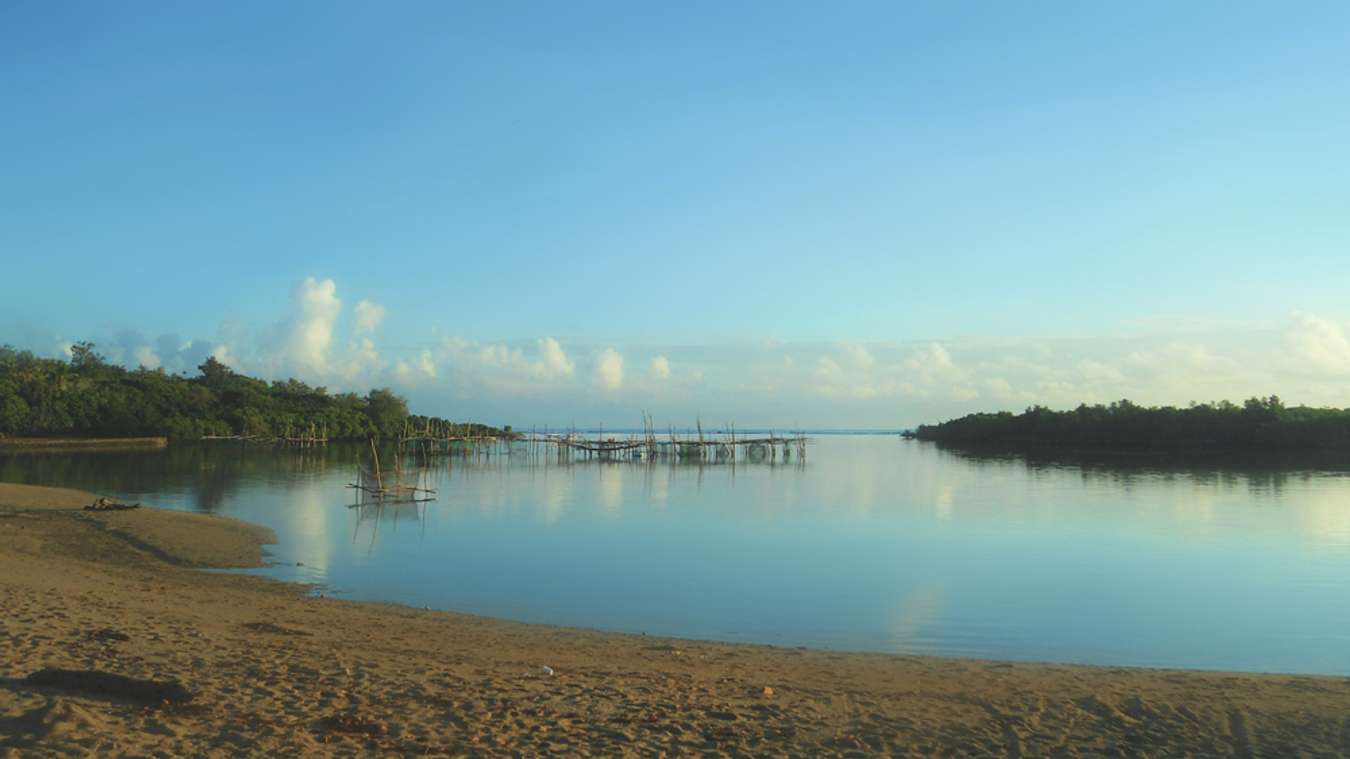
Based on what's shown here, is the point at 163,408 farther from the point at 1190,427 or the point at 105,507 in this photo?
the point at 1190,427

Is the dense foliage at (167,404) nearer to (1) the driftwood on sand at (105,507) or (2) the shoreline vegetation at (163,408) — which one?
(2) the shoreline vegetation at (163,408)

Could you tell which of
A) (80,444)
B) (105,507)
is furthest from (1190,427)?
(80,444)

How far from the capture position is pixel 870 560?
54.7ft

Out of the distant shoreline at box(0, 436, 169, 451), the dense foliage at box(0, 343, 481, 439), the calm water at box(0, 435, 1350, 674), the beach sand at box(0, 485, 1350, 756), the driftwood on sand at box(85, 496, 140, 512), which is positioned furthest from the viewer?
the dense foliage at box(0, 343, 481, 439)

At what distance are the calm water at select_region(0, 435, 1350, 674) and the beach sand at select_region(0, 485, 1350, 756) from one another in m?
2.03

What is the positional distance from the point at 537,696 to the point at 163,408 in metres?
72.7

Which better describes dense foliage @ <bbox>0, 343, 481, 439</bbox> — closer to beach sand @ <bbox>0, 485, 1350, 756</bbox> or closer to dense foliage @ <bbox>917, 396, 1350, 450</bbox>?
beach sand @ <bbox>0, 485, 1350, 756</bbox>

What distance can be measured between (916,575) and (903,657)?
617 cm

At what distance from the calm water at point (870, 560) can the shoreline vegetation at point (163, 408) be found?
1086 inches

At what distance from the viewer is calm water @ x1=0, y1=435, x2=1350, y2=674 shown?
1110cm

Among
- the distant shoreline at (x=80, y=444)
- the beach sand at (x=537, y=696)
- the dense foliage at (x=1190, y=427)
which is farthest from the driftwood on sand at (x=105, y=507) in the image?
the dense foliage at (x=1190, y=427)

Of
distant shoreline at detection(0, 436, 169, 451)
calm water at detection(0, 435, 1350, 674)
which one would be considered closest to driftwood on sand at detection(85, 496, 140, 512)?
calm water at detection(0, 435, 1350, 674)

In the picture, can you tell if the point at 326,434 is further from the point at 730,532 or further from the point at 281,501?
the point at 730,532

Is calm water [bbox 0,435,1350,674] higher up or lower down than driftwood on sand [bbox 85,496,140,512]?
lower down
